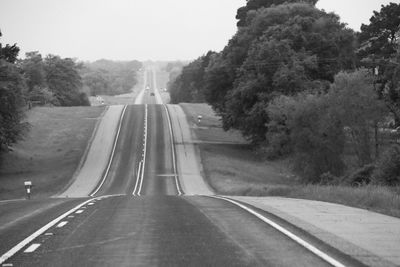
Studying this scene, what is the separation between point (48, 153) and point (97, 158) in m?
6.41

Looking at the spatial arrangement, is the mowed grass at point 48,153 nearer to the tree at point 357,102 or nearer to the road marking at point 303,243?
the tree at point 357,102

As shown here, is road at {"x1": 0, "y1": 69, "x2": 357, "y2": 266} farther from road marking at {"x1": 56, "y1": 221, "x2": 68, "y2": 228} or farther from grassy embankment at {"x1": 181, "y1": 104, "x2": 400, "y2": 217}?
grassy embankment at {"x1": 181, "y1": 104, "x2": 400, "y2": 217}

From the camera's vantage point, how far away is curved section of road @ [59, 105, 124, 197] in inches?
1813

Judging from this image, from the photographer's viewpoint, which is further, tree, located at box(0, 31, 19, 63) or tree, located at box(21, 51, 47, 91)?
tree, located at box(21, 51, 47, 91)

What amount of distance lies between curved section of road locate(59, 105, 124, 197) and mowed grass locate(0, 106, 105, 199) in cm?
98

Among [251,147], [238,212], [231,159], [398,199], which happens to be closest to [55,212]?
[238,212]

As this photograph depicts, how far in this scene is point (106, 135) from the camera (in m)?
69.2

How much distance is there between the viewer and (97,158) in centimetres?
5897

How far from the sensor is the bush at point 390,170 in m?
28.9

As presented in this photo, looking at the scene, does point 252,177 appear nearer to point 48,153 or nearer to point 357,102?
point 357,102

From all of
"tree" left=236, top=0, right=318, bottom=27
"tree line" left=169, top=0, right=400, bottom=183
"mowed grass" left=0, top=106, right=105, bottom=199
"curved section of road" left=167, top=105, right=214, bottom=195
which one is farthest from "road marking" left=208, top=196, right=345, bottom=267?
"tree" left=236, top=0, right=318, bottom=27

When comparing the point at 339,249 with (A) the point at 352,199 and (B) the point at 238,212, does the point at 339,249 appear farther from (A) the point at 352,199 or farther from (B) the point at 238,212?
(A) the point at 352,199

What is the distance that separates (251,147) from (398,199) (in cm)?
5464

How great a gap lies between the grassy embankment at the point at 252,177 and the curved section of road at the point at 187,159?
83 cm
